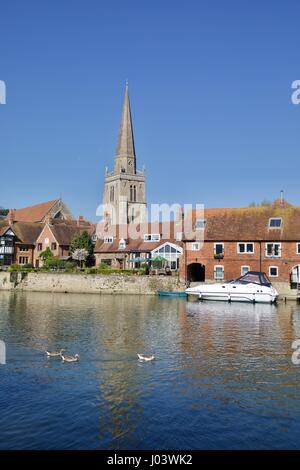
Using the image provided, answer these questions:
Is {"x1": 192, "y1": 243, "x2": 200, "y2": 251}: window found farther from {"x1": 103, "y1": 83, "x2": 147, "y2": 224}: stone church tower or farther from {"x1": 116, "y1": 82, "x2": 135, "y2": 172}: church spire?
{"x1": 116, "y1": 82, "x2": 135, "y2": 172}: church spire

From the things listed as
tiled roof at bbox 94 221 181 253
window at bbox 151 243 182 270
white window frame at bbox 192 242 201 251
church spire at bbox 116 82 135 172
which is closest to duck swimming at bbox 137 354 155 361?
white window frame at bbox 192 242 201 251

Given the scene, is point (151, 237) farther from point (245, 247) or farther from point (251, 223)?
point (245, 247)

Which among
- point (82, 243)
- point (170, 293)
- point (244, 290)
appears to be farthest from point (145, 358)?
point (82, 243)

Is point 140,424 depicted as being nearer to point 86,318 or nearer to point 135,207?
point 86,318

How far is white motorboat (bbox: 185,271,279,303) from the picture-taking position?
48375 millimetres

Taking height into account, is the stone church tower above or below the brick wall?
above

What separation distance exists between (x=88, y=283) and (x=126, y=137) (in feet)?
185

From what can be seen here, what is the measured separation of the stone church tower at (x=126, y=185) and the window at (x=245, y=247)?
178ft

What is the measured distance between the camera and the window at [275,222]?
55.9 metres

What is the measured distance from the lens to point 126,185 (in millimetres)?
109062

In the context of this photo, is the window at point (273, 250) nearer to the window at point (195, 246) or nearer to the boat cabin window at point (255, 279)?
the boat cabin window at point (255, 279)

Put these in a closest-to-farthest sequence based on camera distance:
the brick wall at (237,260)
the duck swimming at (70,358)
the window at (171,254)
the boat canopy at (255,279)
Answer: the duck swimming at (70,358) < the boat canopy at (255,279) < the brick wall at (237,260) < the window at (171,254)

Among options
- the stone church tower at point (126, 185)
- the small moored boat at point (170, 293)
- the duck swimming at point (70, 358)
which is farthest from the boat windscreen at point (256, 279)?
the stone church tower at point (126, 185)

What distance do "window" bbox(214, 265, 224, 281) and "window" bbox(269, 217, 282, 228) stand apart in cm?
766
